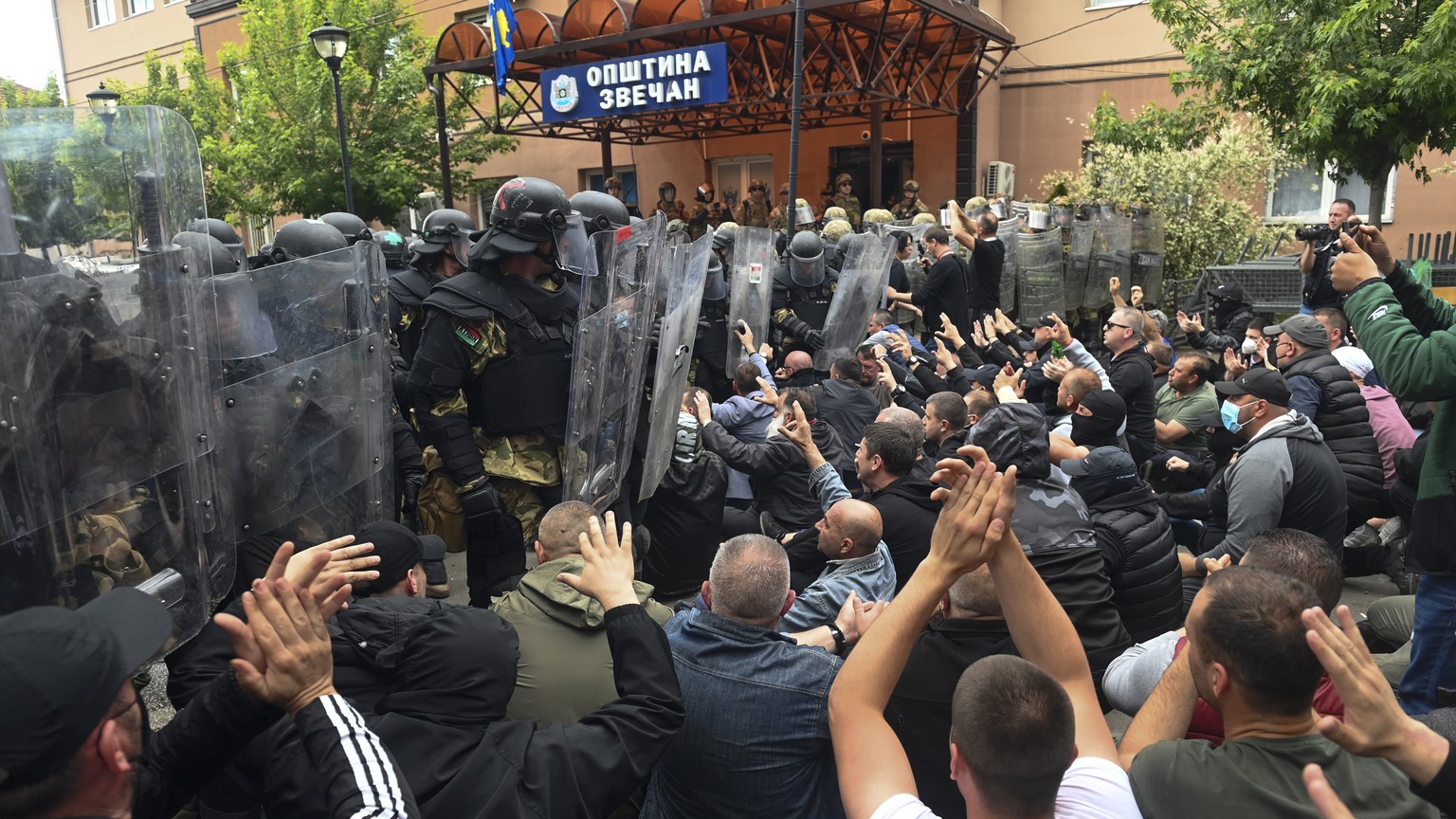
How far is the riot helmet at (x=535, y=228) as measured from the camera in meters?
3.73

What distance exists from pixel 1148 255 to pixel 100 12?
3352 cm

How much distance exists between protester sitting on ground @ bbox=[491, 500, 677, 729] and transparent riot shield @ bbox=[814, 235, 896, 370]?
5040mm

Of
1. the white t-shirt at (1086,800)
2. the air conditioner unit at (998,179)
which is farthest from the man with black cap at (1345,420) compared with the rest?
the air conditioner unit at (998,179)

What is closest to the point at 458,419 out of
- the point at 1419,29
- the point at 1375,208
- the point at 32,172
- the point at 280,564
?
the point at 32,172

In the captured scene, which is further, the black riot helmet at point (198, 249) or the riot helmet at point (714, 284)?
the riot helmet at point (714, 284)

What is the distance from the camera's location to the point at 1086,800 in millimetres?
1648

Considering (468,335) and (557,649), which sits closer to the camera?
(557,649)

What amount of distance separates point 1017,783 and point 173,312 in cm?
215

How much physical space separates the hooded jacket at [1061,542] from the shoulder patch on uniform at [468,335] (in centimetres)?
198

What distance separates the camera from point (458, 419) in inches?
146

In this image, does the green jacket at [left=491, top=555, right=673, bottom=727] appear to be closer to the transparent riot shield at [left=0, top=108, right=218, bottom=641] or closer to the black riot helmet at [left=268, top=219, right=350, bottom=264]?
the transparent riot shield at [left=0, top=108, right=218, bottom=641]

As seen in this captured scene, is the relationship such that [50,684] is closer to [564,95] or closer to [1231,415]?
[1231,415]

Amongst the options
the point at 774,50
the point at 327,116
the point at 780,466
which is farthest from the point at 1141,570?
the point at 327,116

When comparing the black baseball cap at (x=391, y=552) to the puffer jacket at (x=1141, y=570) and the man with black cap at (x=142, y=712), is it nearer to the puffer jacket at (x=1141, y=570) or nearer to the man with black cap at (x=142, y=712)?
the man with black cap at (x=142, y=712)
